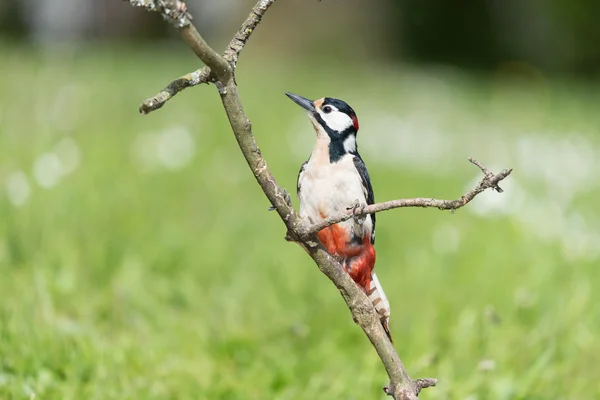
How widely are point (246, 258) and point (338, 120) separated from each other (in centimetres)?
255

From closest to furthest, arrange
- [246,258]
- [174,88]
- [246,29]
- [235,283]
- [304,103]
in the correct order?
[174,88] → [246,29] → [304,103] → [235,283] → [246,258]

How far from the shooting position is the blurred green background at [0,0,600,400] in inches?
123

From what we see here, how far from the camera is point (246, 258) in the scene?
4445 mm

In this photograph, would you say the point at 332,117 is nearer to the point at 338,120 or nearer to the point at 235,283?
the point at 338,120

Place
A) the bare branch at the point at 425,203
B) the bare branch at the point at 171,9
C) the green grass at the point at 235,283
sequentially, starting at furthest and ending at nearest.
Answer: the green grass at the point at 235,283, the bare branch at the point at 425,203, the bare branch at the point at 171,9

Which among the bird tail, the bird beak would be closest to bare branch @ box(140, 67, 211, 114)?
the bird beak

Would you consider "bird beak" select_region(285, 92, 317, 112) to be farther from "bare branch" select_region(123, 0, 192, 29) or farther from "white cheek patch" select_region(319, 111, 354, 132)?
"bare branch" select_region(123, 0, 192, 29)

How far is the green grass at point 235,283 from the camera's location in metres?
3.09

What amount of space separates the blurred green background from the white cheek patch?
1.26 m

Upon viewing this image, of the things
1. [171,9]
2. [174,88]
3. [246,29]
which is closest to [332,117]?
[246,29]

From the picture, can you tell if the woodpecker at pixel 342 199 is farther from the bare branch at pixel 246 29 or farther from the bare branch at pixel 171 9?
the bare branch at pixel 171 9

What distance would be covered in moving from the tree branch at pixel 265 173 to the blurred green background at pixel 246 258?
107cm

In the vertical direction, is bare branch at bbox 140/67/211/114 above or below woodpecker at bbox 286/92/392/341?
below

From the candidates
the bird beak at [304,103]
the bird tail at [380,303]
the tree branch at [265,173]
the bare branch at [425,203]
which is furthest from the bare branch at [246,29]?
the bird tail at [380,303]
